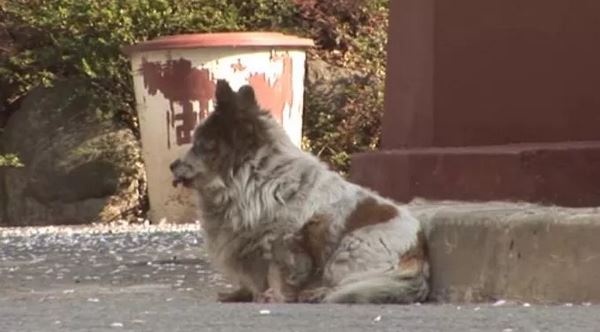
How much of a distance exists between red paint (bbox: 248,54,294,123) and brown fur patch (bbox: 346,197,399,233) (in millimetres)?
6717

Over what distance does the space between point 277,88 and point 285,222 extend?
278 inches

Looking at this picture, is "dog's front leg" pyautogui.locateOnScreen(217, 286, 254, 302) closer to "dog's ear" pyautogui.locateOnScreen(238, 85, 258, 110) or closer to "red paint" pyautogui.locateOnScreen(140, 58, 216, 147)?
"dog's ear" pyautogui.locateOnScreen(238, 85, 258, 110)

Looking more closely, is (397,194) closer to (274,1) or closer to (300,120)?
(300,120)

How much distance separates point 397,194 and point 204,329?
8.77ft

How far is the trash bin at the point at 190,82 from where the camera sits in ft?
44.5

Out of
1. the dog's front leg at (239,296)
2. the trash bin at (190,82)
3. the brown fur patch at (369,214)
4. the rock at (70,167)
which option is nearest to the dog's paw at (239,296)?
the dog's front leg at (239,296)

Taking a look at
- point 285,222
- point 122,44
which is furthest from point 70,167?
point 285,222

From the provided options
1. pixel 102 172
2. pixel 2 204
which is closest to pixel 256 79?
pixel 102 172

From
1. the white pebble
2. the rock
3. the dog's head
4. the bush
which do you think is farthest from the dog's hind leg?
the rock

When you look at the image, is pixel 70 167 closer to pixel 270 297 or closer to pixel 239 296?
pixel 239 296

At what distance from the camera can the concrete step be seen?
6.27 meters

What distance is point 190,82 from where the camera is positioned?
1359cm

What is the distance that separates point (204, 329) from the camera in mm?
5285

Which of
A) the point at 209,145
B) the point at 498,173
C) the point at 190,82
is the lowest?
the point at 498,173
